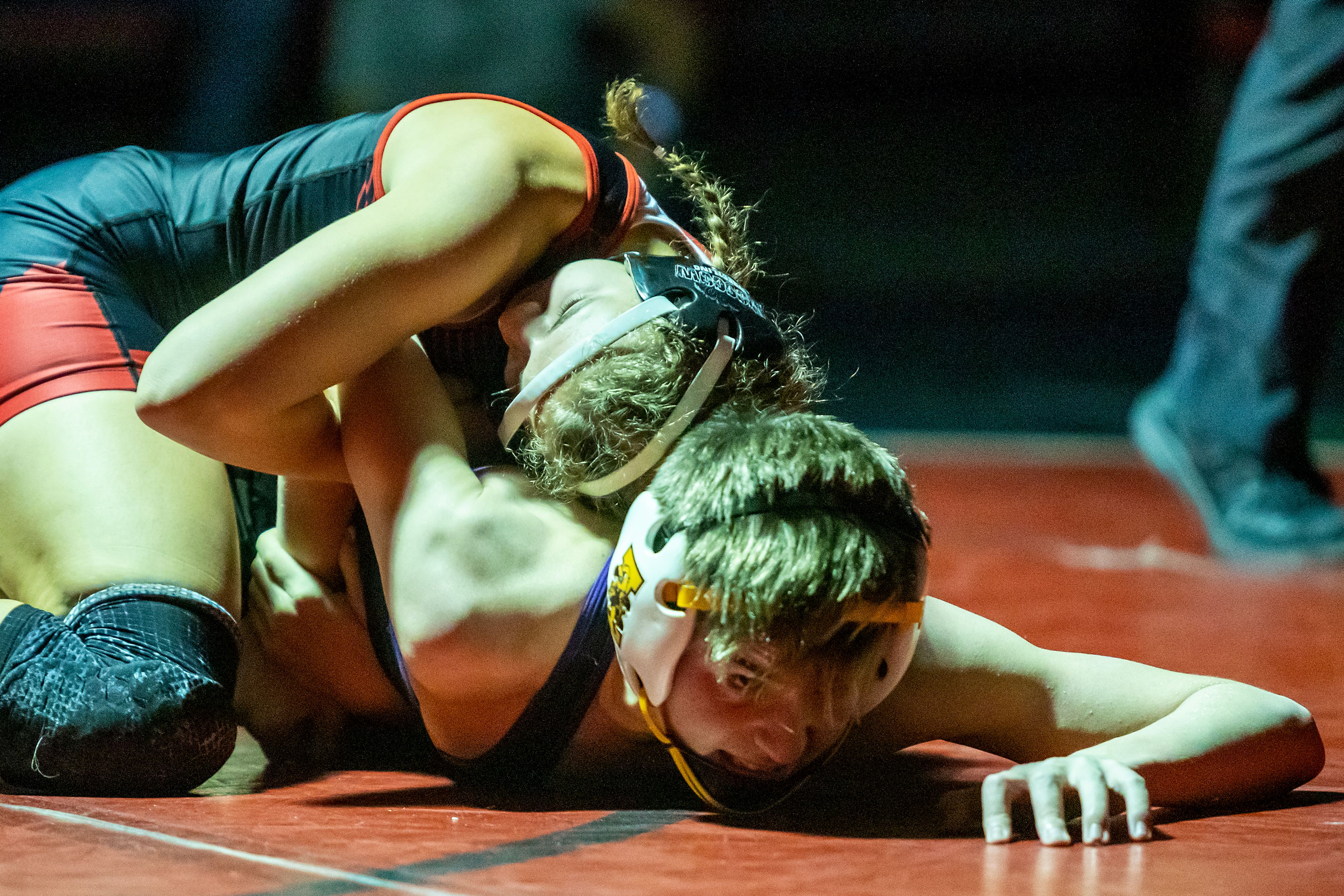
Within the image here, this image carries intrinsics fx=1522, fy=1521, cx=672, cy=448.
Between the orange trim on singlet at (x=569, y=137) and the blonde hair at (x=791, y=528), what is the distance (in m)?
0.51

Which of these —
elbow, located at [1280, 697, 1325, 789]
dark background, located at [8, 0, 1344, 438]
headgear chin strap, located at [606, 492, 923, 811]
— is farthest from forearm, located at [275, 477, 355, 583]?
dark background, located at [8, 0, 1344, 438]

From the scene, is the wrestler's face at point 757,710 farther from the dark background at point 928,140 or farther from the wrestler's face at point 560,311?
the dark background at point 928,140

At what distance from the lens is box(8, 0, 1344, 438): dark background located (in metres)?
8.73

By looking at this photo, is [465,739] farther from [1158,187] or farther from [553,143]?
[1158,187]

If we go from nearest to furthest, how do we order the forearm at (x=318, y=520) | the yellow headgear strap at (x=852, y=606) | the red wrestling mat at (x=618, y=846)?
the red wrestling mat at (x=618, y=846) → the yellow headgear strap at (x=852, y=606) → the forearm at (x=318, y=520)

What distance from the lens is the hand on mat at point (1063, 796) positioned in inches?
58.2

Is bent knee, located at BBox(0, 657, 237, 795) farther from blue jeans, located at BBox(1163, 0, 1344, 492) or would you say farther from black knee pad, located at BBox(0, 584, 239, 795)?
blue jeans, located at BBox(1163, 0, 1344, 492)

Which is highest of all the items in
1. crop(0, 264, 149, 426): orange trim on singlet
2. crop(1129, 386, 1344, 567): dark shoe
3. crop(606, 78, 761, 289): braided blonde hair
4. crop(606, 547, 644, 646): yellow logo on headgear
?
crop(606, 78, 761, 289): braided blonde hair

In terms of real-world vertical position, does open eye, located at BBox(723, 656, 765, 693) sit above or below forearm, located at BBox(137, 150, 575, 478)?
below

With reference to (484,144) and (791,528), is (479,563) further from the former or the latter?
(484,144)

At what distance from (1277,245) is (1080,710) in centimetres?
271

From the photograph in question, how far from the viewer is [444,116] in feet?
6.56

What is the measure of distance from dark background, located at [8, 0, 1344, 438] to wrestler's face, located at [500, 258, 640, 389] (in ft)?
19.2

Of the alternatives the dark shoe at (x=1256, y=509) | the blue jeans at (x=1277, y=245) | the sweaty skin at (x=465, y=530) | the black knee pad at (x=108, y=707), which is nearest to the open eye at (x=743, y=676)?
the sweaty skin at (x=465, y=530)
